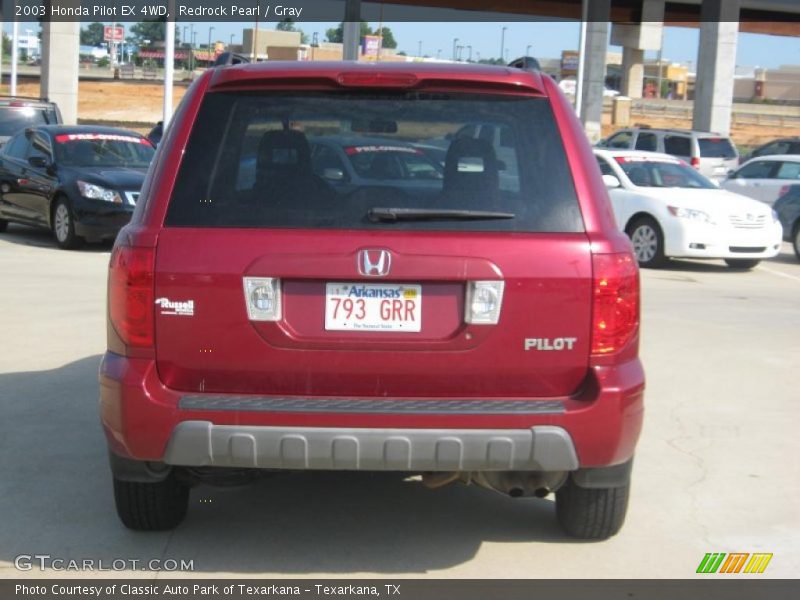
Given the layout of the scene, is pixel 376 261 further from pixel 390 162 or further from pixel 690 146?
pixel 690 146

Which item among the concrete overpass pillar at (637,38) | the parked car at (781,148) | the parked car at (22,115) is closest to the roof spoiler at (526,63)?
the parked car at (22,115)

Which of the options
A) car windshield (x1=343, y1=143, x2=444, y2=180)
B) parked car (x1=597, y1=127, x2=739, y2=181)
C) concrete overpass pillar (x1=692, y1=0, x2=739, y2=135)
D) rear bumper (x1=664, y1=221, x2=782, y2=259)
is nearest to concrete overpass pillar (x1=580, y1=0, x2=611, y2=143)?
concrete overpass pillar (x1=692, y1=0, x2=739, y2=135)

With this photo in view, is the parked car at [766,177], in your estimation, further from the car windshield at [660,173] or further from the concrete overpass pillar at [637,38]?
the concrete overpass pillar at [637,38]

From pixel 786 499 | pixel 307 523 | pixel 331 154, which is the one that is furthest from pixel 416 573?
pixel 786 499

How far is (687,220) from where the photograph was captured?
49.6ft

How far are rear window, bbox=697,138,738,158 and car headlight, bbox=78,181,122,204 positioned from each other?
16.2 metres

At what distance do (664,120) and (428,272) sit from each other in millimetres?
69040

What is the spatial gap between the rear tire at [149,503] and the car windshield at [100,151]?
470 inches

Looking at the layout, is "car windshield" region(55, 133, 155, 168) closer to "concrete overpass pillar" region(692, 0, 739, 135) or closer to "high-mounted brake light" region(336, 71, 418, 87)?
"high-mounted brake light" region(336, 71, 418, 87)

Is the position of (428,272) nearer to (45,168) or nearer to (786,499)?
(786,499)

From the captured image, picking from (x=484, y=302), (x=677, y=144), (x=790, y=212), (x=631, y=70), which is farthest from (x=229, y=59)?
(x=631, y=70)

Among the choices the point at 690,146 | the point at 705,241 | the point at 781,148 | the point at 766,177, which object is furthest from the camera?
the point at 781,148

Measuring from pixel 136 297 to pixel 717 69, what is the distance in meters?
38.2

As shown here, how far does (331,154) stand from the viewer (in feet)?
15.2
